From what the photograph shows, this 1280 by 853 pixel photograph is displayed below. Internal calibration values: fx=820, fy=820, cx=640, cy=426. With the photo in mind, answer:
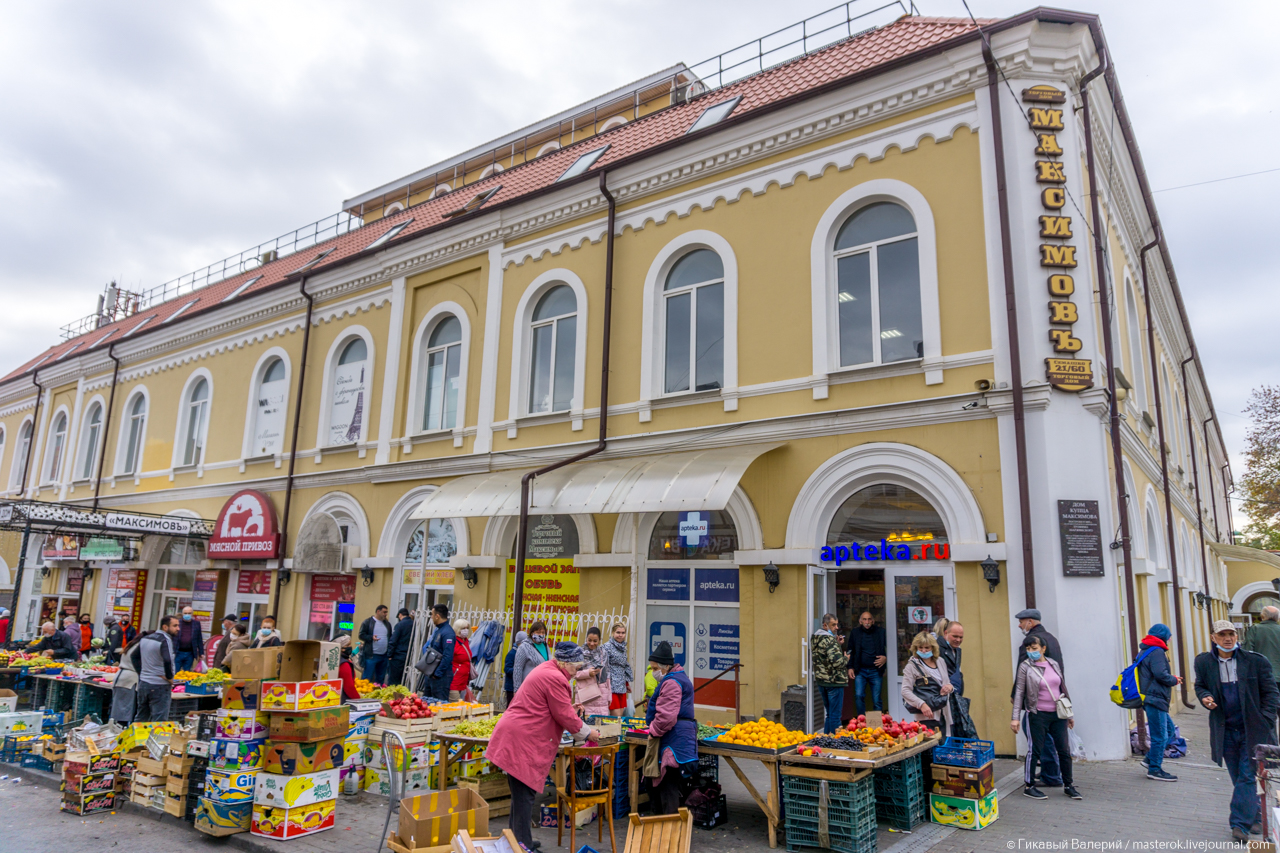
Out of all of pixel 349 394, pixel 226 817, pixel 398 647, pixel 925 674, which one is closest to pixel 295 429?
pixel 349 394

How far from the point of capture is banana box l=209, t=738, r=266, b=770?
7543 millimetres

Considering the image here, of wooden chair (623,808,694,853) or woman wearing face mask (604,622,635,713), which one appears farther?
woman wearing face mask (604,622,635,713)

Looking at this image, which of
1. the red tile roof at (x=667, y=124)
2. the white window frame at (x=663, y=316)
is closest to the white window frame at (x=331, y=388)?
the red tile roof at (x=667, y=124)

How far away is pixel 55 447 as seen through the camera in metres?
28.1

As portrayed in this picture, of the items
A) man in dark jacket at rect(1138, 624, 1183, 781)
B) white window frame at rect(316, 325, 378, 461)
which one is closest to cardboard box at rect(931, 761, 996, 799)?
man in dark jacket at rect(1138, 624, 1183, 781)

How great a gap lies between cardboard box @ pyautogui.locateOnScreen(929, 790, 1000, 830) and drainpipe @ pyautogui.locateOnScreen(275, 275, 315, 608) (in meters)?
15.5

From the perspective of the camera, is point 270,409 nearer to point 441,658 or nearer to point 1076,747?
point 441,658

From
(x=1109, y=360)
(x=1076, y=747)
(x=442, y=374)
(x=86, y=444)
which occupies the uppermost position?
(x=442, y=374)

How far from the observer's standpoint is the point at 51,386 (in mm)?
28703

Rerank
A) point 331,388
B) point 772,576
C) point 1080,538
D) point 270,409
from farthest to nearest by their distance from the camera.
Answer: point 270,409 < point 331,388 < point 772,576 < point 1080,538

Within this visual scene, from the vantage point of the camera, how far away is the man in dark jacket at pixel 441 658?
11.8 meters

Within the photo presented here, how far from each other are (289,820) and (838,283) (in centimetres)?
967

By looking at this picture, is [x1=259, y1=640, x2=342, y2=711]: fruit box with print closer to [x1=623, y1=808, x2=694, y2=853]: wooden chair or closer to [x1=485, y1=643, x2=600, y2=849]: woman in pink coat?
[x1=485, y1=643, x2=600, y2=849]: woman in pink coat

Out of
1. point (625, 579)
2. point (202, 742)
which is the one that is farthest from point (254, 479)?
point (202, 742)
